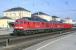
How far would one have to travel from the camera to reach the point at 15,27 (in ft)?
152

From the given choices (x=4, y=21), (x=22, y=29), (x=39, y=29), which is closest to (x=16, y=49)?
(x=22, y=29)

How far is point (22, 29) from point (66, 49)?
25.4m

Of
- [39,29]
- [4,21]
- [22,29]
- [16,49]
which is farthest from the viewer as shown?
[4,21]

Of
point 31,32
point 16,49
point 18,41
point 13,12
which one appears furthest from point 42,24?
point 13,12

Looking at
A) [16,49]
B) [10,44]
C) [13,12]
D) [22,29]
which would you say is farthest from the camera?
[13,12]

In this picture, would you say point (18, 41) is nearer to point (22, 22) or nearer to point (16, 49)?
point (16, 49)

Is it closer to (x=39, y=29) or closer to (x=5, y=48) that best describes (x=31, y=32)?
(x=39, y=29)

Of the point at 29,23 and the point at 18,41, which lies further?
the point at 29,23

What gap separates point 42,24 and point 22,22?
1203cm

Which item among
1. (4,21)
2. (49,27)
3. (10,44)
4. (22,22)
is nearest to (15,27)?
(22,22)

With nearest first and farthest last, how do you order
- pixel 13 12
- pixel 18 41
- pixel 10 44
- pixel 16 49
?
pixel 16 49 < pixel 10 44 < pixel 18 41 < pixel 13 12

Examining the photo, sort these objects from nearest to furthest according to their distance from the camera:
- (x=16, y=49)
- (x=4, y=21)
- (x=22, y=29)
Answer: (x=16, y=49), (x=22, y=29), (x=4, y=21)

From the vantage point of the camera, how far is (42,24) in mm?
57531

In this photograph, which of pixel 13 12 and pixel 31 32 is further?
pixel 13 12
